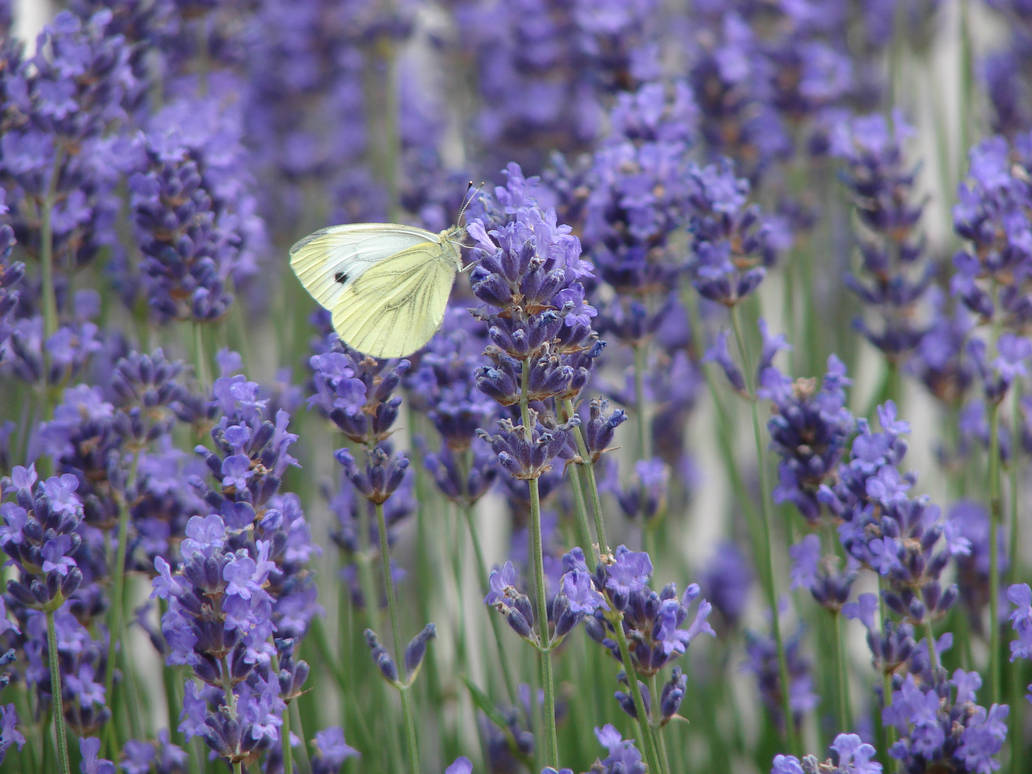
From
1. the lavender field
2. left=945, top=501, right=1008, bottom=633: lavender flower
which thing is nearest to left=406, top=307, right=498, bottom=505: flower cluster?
the lavender field

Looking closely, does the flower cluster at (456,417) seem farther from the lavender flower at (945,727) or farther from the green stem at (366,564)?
the lavender flower at (945,727)

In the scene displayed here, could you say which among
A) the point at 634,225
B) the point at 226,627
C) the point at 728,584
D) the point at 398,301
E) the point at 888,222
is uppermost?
the point at 888,222

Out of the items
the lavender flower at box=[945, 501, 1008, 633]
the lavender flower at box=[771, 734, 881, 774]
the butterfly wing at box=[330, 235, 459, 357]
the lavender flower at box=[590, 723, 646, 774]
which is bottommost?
the lavender flower at box=[771, 734, 881, 774]

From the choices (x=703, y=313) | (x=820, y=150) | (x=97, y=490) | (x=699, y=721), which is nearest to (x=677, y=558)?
(x=699, y=721)

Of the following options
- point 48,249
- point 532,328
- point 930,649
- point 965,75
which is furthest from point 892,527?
point 965,75

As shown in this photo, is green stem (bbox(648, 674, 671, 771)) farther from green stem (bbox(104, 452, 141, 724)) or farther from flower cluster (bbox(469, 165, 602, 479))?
green stem (bbox(104, 452, 141, 724))

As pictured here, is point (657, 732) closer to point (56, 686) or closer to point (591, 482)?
point (591, 482)
